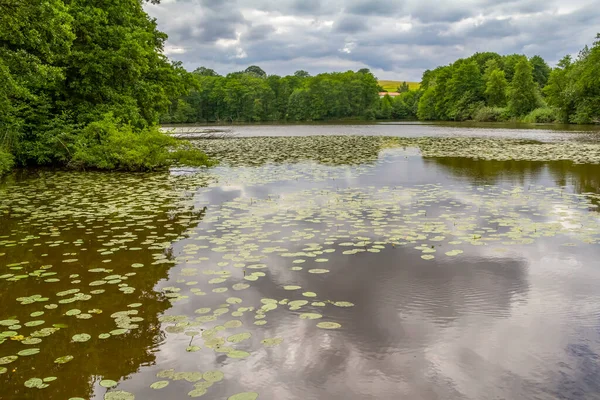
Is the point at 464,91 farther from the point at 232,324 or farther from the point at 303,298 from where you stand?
the point at 232,324

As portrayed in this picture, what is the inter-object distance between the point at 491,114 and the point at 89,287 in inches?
2865

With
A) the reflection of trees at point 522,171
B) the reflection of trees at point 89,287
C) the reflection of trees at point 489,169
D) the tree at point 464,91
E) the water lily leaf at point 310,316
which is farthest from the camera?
the tree at point 464,91

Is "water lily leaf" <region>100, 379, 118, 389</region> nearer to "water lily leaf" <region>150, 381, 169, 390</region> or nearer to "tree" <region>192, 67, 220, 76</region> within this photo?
"water lily leaf" <region>150, 381, 169, 390</region>

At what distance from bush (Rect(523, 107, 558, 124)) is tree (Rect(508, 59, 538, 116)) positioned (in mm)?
4290

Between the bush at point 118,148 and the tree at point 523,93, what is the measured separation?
6203 cm

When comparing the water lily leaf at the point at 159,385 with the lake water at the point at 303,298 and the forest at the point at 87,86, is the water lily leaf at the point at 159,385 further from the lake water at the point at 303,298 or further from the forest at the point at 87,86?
the forest at the point at 87,86

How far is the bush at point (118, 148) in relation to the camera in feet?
51.8

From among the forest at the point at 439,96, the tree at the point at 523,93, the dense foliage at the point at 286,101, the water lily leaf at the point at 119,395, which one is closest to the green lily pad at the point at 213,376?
the water lily leaf at the point at 119,395

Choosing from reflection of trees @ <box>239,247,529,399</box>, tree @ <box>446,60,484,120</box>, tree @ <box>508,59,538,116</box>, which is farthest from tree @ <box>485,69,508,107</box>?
reflection of trees @ <box>239,247,529,399</box>

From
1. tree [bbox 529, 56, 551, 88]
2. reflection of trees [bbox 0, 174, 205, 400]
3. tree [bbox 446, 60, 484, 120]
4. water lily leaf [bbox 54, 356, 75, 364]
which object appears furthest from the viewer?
tree [bbox 529, 56, 551, 88]

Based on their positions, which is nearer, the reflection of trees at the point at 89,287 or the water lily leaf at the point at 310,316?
the reflection of trees at the point at 89,287

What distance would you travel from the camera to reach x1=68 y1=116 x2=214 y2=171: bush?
621 inches

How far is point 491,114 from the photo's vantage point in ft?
226

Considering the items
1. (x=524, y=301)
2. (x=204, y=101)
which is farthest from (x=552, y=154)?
(x=204, y=101)
